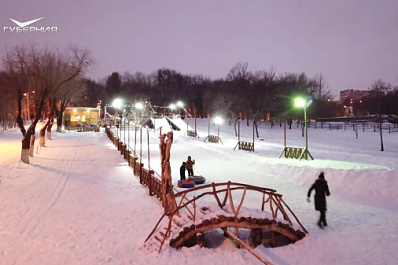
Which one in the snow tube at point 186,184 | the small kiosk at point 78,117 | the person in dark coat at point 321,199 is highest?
the small kiosk at point 78,117

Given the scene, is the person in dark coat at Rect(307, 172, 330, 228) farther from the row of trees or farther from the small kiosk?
the small kiosk

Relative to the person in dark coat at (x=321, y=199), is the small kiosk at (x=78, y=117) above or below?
above

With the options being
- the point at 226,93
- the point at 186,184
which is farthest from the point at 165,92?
the point at 186,184

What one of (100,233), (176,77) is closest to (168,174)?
(100,233)

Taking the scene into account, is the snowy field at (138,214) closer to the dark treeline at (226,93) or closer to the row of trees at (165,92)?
the row of trees at (165,92)

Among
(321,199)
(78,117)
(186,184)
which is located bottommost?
(186,184)

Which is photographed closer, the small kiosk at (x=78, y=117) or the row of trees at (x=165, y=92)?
the row of trees at (x=165, y=92)

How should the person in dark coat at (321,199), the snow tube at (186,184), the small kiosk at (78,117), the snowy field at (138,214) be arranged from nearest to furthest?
the snowy field at (138,214) < the person in dark coat at (321,199) < the snow tube at (186,184) < the small kiosk at (78,117)

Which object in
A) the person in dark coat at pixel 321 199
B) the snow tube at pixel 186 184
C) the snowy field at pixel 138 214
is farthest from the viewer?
the snow tube at pixel 186 184

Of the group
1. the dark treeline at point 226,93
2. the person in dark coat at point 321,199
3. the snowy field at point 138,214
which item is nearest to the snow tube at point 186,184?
the snowy field at point 138,214

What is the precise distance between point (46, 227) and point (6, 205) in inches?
132

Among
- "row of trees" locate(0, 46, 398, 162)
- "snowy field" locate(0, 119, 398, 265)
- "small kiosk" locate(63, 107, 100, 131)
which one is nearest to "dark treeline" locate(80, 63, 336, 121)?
"row of trees" locate(0, 46, 398, 162)

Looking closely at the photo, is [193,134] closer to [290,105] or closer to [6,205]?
[290,105]

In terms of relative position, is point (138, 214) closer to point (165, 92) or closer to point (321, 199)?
point (321, 199)
